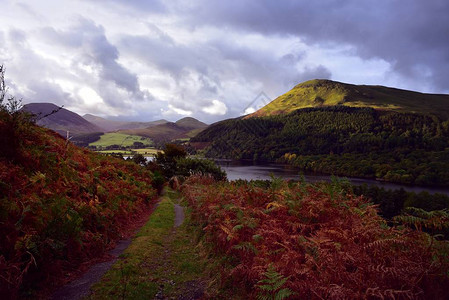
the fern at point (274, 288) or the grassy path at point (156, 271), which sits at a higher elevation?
the fern at point (274, 288)

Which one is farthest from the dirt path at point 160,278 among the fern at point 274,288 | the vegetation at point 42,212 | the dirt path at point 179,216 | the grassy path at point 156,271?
the dirt path at point 179,216

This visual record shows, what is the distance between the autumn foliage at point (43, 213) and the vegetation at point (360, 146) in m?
94.7

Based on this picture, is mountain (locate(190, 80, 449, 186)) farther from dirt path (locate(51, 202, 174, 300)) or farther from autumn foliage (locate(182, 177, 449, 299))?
dirt path (locate(51, 202, 174, 300))

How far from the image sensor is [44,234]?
18.3ft

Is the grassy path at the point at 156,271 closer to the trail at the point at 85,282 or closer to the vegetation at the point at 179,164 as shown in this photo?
the trail at the point at 85,282

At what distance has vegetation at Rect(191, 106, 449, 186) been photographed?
92.2 metres

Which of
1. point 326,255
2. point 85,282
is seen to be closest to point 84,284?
point 85,282

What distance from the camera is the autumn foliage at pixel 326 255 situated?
12.2 ft

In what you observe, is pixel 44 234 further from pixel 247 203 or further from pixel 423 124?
pixel 423 124

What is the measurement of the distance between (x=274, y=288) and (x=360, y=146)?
156 meters

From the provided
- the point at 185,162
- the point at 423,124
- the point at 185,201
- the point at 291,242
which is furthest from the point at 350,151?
the point at 291,242

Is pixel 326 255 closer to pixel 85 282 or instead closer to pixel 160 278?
pixel 160 278

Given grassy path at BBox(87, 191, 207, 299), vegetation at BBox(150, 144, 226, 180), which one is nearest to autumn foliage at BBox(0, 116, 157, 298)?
grassy path at BBox(87, 191, 207, 299)

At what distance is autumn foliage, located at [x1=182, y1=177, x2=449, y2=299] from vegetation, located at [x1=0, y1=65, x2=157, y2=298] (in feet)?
11.7
